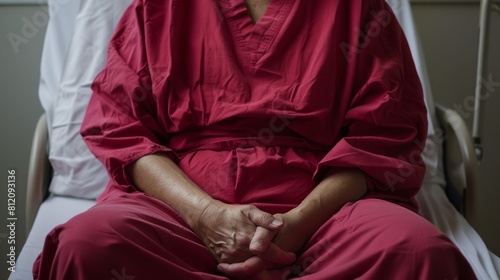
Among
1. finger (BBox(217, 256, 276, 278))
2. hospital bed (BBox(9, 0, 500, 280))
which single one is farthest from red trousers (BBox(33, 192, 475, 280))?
hospital bed (BBox(9, 0, 500, 280))

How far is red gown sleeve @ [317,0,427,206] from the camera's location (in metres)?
1.23

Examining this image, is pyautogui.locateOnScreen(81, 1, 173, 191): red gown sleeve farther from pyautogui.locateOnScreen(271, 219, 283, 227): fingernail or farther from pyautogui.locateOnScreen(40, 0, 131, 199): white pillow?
pyautogui.locateOnScreen(271, 219, 283, 227): fingernail

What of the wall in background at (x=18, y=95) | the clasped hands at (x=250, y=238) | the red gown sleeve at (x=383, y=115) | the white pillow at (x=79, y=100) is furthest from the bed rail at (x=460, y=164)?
the wall in background at (x=18, y=95)

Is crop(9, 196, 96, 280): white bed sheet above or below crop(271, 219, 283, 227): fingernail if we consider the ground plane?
below

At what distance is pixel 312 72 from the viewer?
1284mm

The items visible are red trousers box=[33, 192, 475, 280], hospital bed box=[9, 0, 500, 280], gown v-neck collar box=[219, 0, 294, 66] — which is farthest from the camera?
hospital bed box=[9, 0, 500, 280]

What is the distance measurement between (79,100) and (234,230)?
0.67 meters

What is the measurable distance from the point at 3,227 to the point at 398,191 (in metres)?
1.27

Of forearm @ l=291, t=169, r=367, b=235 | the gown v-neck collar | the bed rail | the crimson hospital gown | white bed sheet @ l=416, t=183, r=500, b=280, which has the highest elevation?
the gown v-neck collar

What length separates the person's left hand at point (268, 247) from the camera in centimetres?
106

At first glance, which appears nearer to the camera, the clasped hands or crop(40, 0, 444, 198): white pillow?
the clasped hands

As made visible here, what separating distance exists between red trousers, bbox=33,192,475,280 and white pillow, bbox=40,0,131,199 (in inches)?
17.8

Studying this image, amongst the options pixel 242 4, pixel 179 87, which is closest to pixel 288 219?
pixel 179 87

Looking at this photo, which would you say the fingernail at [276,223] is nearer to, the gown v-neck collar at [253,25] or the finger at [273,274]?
the finger at [273,274]
